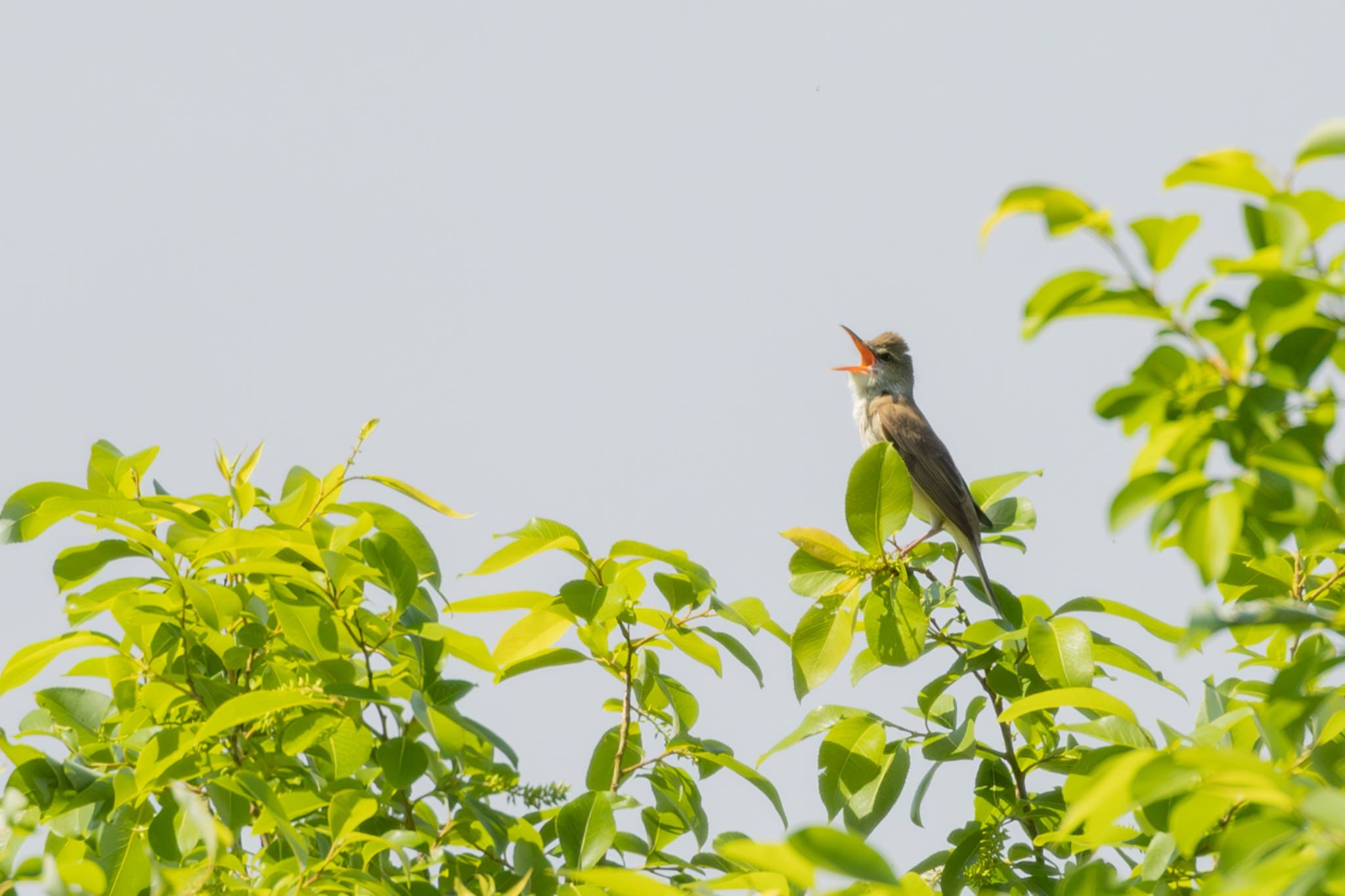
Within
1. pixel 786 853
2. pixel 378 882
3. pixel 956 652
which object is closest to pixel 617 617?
pixel 378 882

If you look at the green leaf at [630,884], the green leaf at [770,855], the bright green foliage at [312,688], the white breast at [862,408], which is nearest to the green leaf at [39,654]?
the bright green foliage at [312,688]

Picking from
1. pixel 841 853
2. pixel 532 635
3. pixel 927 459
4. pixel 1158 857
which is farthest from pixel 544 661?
pixel 927 459

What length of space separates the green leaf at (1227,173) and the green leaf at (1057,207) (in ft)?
0.36

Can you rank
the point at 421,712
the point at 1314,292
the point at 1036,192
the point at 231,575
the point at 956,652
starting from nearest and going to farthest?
the point at 1314,292 → the point at 1036,192 → the point at 421,712 → the point at 231,575 → the point at 956,652

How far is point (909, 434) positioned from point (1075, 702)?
6.37 m

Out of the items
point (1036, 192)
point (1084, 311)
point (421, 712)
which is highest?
point (1036, 192)

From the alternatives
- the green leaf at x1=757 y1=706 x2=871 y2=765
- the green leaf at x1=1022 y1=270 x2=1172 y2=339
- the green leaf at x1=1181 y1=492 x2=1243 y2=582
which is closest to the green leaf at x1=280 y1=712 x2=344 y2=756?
the green leaf at x1=757 y1=706 x2=871 y2=765

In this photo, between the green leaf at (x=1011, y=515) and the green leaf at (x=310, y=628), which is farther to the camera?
the green leaf at (x=1011, y=515)

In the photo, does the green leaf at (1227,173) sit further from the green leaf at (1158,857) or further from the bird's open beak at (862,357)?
the bird's open beak at (862,357)

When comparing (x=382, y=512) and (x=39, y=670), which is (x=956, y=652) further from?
(x=39, y=670)

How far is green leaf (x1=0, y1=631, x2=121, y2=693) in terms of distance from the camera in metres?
3.26

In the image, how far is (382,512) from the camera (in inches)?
131

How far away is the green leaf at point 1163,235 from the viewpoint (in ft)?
6.48

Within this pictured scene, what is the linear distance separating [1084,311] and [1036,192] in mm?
195
